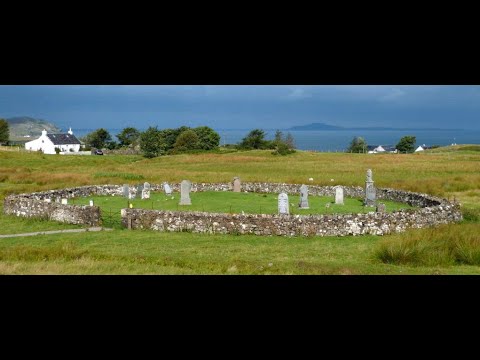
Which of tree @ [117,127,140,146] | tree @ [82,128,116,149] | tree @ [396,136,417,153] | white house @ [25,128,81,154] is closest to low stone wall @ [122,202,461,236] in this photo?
white house @ [25,128,81,154]

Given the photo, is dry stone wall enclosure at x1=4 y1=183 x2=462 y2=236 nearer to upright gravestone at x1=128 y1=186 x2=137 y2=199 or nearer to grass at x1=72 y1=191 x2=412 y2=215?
grass at x1=72 y1=191 x2=412 y2=215

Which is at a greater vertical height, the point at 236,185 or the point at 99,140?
the point at 99,140

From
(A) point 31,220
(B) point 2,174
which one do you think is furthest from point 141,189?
(B) point 2,174

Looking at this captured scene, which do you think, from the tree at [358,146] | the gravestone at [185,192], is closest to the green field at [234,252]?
the gravestone at [185,192]

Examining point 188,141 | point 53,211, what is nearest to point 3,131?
point 188,141

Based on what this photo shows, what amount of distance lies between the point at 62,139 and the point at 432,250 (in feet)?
364

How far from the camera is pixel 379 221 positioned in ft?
62.2

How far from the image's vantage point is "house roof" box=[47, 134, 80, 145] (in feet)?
371

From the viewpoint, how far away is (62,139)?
375 ft

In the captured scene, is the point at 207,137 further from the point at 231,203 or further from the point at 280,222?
the point at 280,222

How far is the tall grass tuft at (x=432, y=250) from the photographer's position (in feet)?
44.8
